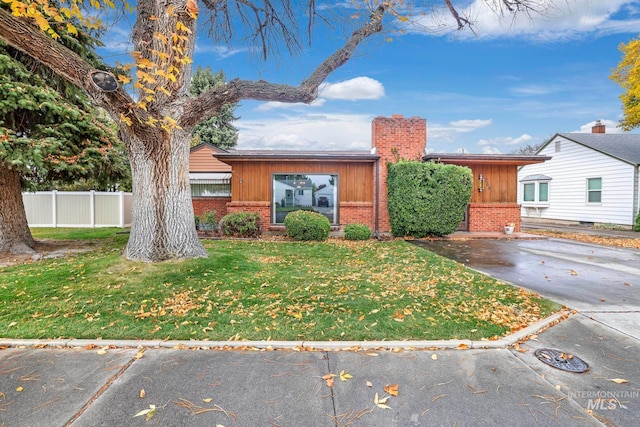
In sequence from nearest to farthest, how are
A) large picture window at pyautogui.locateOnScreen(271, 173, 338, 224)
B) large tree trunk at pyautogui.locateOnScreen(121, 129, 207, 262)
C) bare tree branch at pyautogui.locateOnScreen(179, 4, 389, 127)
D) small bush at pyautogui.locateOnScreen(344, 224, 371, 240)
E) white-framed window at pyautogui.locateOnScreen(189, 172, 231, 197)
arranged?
bare tree branch at pyautogui.locateOnScreen(179, 4, 389, 127) → large tree trunk at pyautogui.locateOnScreen(121, 129, 207, 262) → small bush at pyautogui.locateOnScreen(344, 224, 371, 240) → large picture window at pyautogui.locateOnScreen(271, 173, 338, 224) → white-framed window at pyautogui.locateOnScreen(189, 172, 231, 197)

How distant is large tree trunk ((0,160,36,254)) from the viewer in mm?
7762

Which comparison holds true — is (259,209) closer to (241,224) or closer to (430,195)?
(241,224)

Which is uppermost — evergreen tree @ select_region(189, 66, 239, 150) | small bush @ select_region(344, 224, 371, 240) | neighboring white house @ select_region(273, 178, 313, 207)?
evergreen tree @ select_region(189, 66, 239, 150)

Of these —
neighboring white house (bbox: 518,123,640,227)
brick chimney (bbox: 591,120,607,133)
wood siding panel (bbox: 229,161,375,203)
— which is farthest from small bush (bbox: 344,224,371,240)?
brick chimney (bbox: 591,120,607,133)

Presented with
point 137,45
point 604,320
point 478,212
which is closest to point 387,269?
point 604,320

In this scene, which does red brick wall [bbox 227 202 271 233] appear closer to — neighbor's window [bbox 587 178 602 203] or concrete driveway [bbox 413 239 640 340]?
A: concrete driveway [bbox 413 239 640 340]

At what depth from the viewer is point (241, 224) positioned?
428 inches

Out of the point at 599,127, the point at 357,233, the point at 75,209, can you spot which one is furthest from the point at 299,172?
the point at 599,127

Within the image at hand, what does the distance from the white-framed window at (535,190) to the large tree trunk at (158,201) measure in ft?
67.7

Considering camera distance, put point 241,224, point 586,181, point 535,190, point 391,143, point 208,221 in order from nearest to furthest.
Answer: point 241,224, point 208,221, point 391,143, point 586,181, point 535,190

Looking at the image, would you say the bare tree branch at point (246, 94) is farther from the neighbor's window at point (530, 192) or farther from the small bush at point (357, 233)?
the neighbor's window at point (530, 192)

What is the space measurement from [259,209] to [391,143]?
564 centimetres

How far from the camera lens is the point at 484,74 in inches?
566

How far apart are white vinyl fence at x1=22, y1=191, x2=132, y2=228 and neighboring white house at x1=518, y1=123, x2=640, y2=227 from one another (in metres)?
23.7
